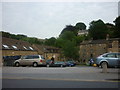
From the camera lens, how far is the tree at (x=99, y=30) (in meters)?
105

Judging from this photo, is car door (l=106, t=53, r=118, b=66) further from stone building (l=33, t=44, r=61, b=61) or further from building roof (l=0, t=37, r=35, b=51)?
stone building (l=33, t=44, r=61, b=61)

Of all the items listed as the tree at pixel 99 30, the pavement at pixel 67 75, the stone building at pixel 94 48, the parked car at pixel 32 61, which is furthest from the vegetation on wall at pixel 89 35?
the pavement at pixel 67 75

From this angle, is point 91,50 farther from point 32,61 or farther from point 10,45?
point 32,61

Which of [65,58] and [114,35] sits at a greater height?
[114,35]

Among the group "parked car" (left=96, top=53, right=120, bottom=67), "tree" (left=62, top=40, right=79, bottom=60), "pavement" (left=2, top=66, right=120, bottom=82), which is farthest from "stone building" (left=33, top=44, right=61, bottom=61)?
"pavement" (left=2, top=66, right=120, bottom=82)

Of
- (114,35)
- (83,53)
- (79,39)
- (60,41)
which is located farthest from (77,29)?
(114,35)

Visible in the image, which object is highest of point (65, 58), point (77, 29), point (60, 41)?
point (77, 29)

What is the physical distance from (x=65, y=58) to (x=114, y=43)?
1014 inches

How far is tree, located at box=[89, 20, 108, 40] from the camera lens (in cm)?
10506

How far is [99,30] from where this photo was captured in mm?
105250

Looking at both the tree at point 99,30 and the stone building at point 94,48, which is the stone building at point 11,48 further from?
the tree at point 99,30

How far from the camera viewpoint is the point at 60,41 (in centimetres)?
11275

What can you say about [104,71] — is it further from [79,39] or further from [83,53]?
[79,39]

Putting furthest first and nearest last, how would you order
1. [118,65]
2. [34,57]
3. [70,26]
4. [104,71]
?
[70,26]
[34,57]
[118,65]
[104,71]
